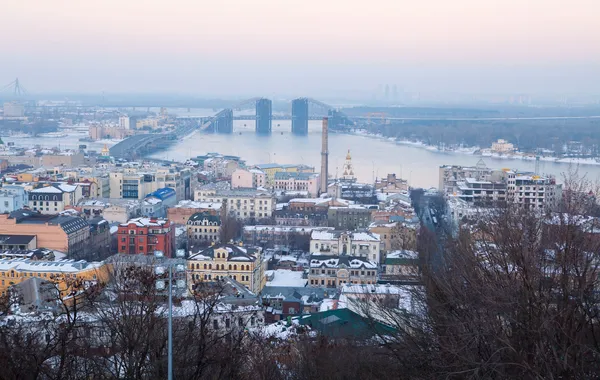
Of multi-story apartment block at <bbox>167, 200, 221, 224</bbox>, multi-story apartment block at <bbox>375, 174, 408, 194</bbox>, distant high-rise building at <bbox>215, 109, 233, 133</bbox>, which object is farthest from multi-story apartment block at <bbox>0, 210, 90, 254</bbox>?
distant high-rise building at <bbox>215, 109, 233, 133</bbox>

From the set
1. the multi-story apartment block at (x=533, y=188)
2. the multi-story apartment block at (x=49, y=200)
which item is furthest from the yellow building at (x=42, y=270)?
the multi-story apartment block at (x=533, y=188)

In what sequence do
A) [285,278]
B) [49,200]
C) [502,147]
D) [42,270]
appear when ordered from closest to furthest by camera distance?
[42,270] < [285,278] < [49,200] < [502,147]

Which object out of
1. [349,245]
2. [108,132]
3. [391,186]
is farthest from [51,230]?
[108,132]

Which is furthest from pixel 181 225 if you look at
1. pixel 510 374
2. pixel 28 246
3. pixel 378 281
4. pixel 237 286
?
pixel 510 374

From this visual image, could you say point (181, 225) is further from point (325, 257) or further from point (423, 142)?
point (423, 142)

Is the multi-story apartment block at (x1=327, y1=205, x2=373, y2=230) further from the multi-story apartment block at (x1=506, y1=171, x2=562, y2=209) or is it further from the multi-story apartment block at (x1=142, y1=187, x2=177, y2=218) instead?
the multi-story apartment block at (x1=142, y1=187, x2=177, y2=218)

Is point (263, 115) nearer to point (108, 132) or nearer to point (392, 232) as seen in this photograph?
point (108, 132)
